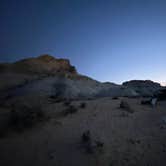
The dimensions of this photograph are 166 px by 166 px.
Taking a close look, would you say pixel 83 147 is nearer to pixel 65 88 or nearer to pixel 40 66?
pixel 65 88

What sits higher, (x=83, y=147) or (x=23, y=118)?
(x=23, y=118)

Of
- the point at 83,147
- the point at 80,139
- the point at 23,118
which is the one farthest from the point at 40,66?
the point at 83,147

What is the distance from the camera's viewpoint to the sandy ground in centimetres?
301

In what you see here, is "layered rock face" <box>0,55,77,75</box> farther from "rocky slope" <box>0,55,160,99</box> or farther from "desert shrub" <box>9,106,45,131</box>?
"desert shrub" <box>9,106,45,131</box>

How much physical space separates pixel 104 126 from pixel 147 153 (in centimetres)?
177

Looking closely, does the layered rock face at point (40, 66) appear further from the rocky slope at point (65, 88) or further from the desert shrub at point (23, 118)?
the desert shrub at point (23, 118)

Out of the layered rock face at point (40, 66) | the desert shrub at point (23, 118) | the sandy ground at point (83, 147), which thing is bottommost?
the sandy ground at point (83, 147)

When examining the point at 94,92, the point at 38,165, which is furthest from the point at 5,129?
the point at 94,92

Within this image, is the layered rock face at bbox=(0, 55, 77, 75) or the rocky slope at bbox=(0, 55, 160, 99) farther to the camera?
the layered rock face at bbox=(0, 55, 77, 75)

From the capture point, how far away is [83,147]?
11.3ft

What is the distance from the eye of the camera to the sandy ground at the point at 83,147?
3008 millimetres

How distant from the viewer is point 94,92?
43.4ft

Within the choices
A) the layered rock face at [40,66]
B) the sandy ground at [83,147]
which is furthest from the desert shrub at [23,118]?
the layered rock face at [40,66]

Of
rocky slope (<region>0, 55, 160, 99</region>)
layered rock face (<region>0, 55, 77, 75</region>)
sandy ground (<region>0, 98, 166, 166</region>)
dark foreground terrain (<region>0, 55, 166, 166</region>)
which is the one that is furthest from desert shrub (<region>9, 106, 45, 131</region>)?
layered rock face (<region>0, 55, 77, 75</region>)
